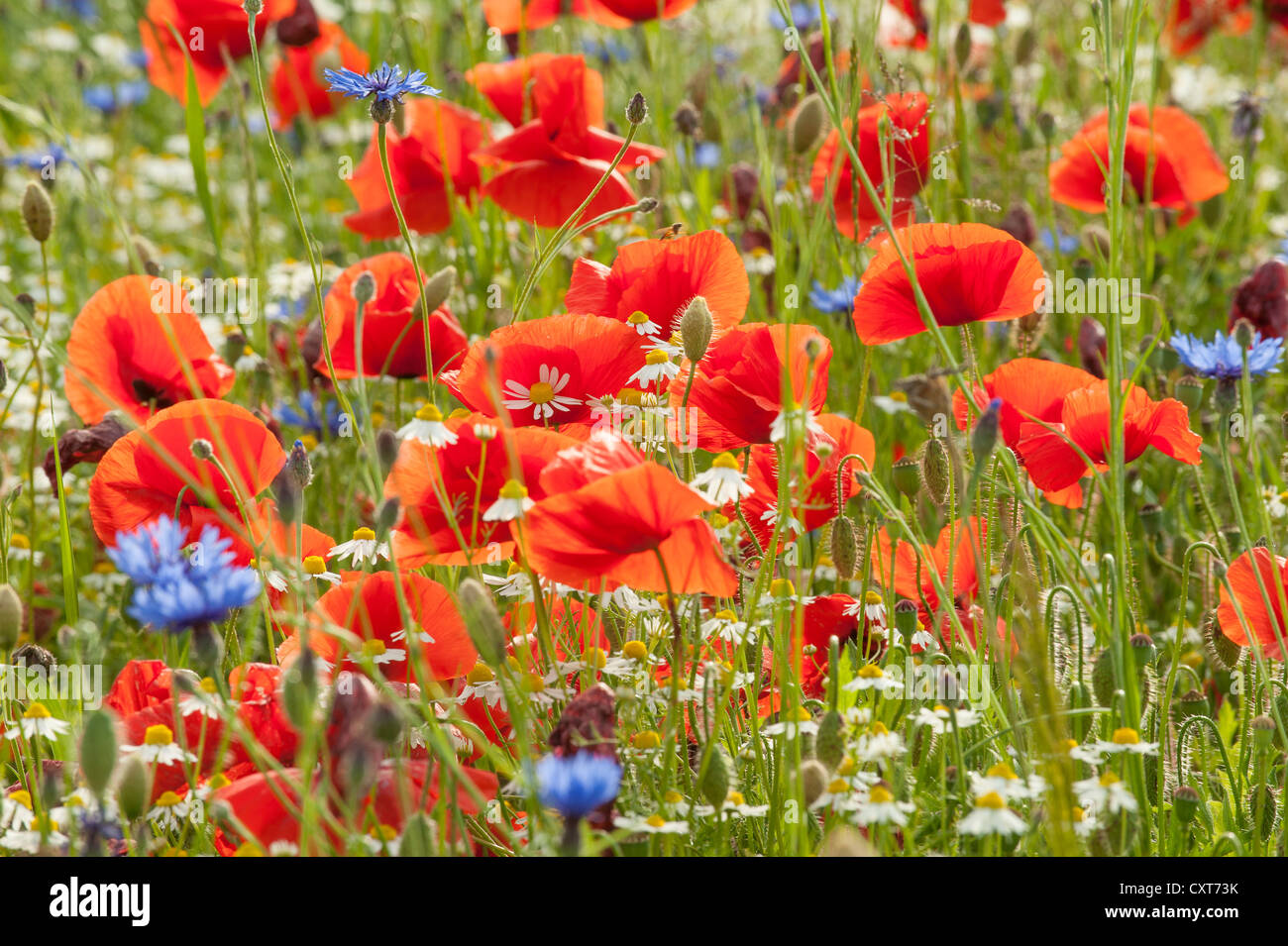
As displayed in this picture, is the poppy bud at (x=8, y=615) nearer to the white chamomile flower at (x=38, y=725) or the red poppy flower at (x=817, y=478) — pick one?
the white chamomile flower at (x=38, y=725)

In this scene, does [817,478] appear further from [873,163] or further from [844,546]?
[873,163]

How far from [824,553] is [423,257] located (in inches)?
50.7

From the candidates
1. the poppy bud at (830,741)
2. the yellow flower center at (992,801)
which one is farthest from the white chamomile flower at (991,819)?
the poppy bud at (830,741)

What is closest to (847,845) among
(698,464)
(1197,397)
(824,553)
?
(824,553)

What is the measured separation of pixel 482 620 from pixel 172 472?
505mm

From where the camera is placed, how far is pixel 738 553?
1386mm

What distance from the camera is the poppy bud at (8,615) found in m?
1.10

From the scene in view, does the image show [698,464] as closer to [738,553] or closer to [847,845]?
[738,553]

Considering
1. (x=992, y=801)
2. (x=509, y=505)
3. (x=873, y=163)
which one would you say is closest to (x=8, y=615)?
(x=509, y=505)

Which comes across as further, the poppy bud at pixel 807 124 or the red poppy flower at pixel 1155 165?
the red poppy flower at pixel 1155 165

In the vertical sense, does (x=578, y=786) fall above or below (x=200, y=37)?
below

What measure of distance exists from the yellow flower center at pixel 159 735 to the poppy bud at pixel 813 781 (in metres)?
0.52

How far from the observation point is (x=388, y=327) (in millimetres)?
1600

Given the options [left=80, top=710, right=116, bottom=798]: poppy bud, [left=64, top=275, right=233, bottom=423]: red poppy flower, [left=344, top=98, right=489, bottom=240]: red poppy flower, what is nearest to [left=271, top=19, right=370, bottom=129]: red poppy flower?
[left=344, top=98, right=489, bottom=240]: red poppy flower
